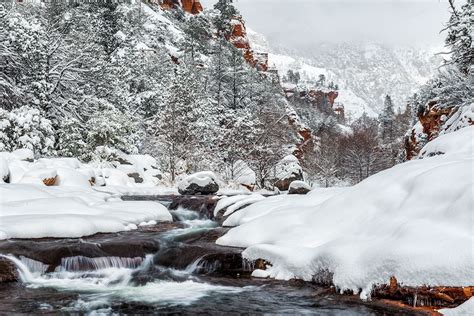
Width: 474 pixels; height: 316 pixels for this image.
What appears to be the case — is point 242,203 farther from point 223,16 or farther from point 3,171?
point 223,16

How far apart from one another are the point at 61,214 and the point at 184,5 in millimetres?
71610

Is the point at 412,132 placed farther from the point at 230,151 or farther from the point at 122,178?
the point at 122,178

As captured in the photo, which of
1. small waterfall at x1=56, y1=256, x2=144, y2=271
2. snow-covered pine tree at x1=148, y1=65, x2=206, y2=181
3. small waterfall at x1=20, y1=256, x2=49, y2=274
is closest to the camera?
small waterfall at x1=20, y1=256, x2=49, y2=274

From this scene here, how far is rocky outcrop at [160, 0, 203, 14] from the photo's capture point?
70.1 m

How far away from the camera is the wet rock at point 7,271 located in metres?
7.20

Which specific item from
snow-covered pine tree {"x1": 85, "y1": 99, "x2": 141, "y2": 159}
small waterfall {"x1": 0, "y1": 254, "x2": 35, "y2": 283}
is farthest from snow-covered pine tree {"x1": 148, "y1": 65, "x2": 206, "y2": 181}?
small waterfall {"x1": 0, "y1": 254, "x2": 35, "y2": 283}

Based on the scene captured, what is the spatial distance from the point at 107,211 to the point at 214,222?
3597 mm

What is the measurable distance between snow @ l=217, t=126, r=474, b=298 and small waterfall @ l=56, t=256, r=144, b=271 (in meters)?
1.96

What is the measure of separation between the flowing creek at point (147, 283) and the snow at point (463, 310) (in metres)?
0.55

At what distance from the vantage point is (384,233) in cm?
625

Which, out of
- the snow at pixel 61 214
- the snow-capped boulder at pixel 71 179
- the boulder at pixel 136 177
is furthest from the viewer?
the boulder at pixel 136 177

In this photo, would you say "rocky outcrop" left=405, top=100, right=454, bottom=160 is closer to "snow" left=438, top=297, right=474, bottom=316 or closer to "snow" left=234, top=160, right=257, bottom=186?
"snow" left=234, top=160, right=257, bottom=186

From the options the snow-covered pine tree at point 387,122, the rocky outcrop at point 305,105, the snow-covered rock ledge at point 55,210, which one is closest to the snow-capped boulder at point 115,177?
the snow-covered rock ledge at point 55,210

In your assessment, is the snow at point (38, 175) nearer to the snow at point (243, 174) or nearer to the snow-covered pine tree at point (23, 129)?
the snow-covered pine tree at point (23, 129)
